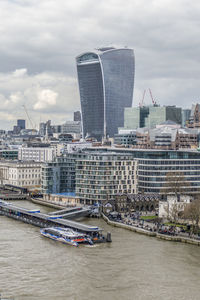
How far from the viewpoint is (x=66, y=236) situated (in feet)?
257

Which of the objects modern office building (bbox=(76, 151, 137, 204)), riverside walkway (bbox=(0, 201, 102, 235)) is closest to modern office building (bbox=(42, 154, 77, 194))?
modern office building (bbox=(76, 151, 137, 204))

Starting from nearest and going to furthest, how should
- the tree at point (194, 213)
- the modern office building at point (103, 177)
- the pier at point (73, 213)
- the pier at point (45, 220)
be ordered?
the pier at point (45, 220)
the tree at point (194, 213)
the pier at point (73, 213)
the modern office building at point (103, 177)

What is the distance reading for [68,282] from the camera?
2279 inches

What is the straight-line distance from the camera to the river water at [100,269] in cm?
5473

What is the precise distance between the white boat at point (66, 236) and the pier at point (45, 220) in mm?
1656

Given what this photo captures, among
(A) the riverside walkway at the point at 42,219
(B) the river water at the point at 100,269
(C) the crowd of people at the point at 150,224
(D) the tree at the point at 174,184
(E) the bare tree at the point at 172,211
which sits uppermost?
(D) the tree at the point at 174,184

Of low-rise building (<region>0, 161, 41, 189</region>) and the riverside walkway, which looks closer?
the riverside walkway

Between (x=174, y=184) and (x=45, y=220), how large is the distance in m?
37.4

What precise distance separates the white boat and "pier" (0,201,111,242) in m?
1.66

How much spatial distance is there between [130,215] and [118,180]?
58.3 ft

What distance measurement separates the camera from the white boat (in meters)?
77.1

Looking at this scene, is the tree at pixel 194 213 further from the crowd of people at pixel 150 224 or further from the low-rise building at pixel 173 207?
the low-rise building at pixel 173 207

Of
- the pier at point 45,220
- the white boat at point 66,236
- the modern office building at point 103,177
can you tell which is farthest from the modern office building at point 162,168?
the white boat at point 66,236

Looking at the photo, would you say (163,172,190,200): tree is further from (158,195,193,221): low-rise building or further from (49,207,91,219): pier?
(49,207,91,219): pier
